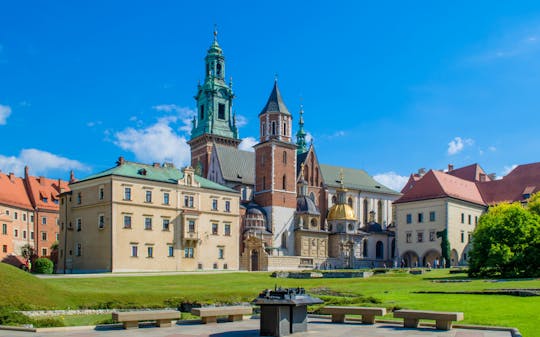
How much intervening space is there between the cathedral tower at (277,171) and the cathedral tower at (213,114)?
692 inches

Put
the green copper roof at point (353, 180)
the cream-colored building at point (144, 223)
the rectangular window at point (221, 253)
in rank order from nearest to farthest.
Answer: the cream-colored building at point (144, 223) → the rectangular window at point (221, 253) → the green copper roof at point (353, 180)

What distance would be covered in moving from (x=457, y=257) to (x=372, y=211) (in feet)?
84.1

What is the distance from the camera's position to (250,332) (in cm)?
1848

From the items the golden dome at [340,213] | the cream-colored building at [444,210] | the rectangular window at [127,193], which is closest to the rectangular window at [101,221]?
the rectangular window at [127,193]

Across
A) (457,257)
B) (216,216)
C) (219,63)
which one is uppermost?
(219,63)

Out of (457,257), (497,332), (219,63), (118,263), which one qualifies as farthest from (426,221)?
(497,332)

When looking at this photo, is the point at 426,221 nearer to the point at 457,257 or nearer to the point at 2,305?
the point at 457,257

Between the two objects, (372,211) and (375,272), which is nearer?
(375,272)

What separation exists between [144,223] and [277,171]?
27.1 meters

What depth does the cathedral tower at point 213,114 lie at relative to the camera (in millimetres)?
104000

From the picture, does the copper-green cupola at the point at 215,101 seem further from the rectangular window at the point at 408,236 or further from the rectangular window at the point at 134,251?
the rectangular window at the point at 134,251

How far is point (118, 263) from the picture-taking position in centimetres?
5822

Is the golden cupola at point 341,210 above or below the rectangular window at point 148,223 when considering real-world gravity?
above

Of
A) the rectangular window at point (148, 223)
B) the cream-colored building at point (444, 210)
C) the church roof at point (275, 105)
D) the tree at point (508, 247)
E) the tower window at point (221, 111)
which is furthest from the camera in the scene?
the tower window at point (221, 111)
